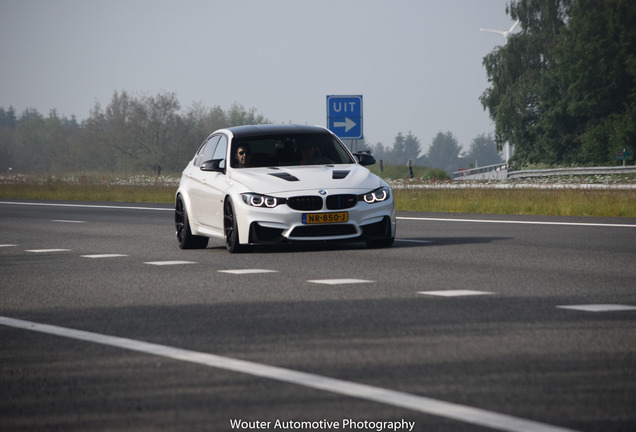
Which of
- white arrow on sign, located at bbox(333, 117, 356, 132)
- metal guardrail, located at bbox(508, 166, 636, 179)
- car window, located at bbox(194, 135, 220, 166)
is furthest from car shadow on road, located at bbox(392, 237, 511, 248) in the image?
metal guardrail, located at bbox(508, 166, 636, 179)

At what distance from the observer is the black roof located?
15.5 m

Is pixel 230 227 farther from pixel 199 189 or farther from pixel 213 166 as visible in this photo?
pixel 199 189

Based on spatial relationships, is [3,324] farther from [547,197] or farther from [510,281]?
[547,197]

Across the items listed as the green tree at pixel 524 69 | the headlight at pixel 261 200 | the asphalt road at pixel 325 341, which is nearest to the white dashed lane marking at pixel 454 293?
the asphalt road at pixel 325 341

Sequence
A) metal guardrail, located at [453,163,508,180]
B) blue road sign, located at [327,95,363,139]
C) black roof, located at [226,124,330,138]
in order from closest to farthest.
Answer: black roof, located at [226,124,330,138] < blue road sign, located at [327,95,363,139] < metal guardrail, located at [453,163,508,180]

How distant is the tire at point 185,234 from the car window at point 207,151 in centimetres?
66

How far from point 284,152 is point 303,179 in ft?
3.95

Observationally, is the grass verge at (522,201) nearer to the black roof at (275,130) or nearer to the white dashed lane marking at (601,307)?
the black roof at (275,130)

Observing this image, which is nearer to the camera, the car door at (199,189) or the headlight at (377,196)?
the headlight at (377,196)

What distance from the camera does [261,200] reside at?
13852 mm

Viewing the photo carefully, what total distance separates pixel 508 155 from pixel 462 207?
60.7 metres

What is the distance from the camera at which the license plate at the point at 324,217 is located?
13.8 metres

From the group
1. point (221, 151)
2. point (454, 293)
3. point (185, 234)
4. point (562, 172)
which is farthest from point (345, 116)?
point (562, 172)

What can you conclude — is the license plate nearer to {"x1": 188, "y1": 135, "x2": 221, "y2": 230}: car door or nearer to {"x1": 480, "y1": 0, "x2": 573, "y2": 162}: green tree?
{"x1": 188, "y1": 135, "x2": 221, "y2": 230}: car door
